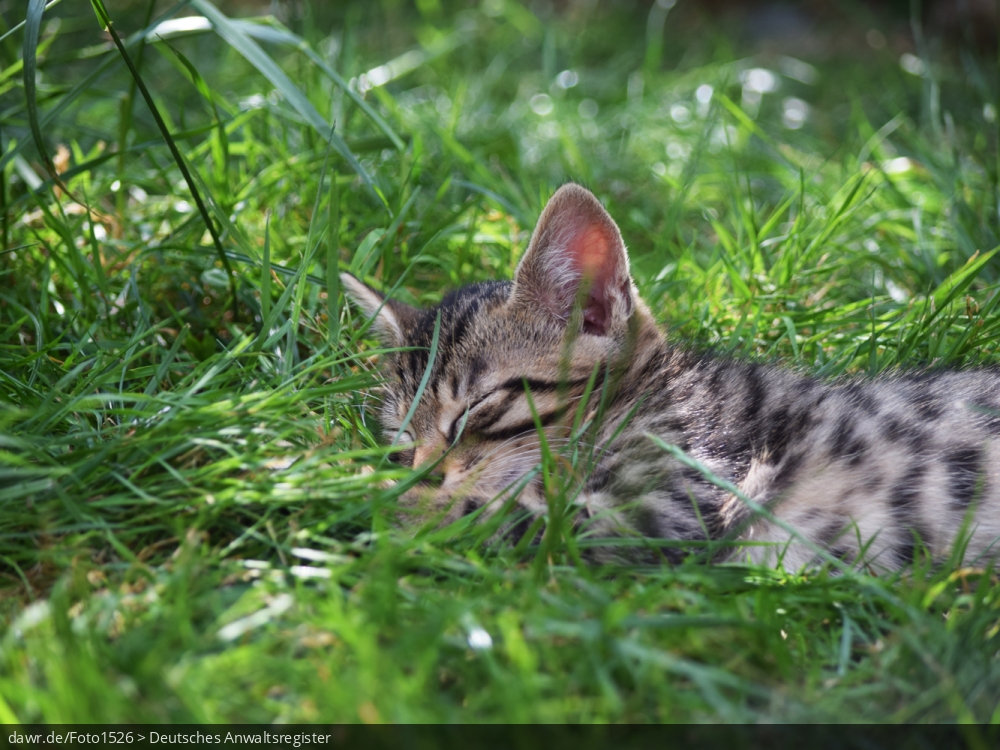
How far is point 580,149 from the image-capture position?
4.15 m

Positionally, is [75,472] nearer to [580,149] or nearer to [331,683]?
[331,683]

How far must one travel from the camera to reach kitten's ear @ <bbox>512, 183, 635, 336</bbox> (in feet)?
7.46

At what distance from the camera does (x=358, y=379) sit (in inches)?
83.4

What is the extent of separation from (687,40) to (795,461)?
5.77 metres

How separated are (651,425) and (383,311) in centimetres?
84

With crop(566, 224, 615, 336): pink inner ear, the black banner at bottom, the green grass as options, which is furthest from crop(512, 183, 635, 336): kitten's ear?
the black banner at bottom

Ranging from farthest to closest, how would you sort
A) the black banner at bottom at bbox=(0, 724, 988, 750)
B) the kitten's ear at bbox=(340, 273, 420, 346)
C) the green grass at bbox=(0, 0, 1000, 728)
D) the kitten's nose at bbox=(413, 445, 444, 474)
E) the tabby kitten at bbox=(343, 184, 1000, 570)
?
1. the kitten's ear at bbox=(340, 273, 420, 346)
2. the kitten's nose at bbox=(413, 445, 444, 474)
3. the tabby kitten at bbox=(343, 184, 1000, 570)
4. the green grass at bbox=(0, 0, 1000, 728)
5. the black banner at bottom at bbox=(0, 724, 988, 750)

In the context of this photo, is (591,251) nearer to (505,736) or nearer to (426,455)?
(426,455)

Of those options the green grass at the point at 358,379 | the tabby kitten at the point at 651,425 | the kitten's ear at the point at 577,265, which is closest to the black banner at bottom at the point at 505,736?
the green grass at the point at 358,379

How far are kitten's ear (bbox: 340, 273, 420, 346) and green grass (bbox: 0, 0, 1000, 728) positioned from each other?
0.28 feet

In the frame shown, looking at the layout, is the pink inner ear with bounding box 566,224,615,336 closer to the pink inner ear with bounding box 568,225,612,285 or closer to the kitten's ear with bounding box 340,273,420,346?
the pink inner ear with bounding box 568,225,612,285

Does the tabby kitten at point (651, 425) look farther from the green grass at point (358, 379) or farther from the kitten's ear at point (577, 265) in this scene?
the green grass at point (358, 379)

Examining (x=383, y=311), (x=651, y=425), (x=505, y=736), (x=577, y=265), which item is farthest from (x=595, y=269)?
(x=505, y=736)

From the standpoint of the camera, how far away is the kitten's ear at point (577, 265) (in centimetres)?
227
